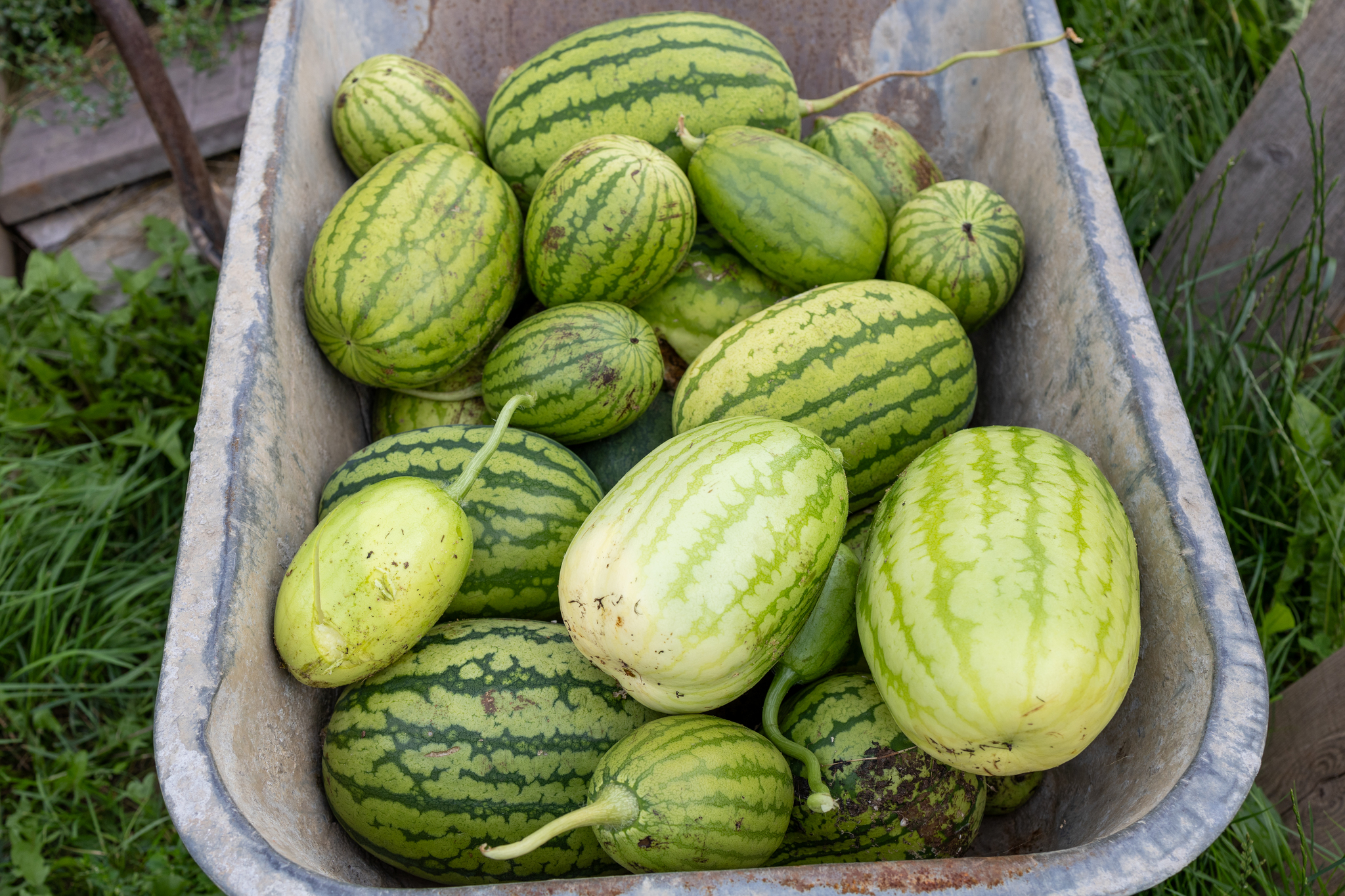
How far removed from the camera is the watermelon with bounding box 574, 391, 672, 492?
2631 mm

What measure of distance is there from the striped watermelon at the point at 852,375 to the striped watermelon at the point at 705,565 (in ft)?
1.07

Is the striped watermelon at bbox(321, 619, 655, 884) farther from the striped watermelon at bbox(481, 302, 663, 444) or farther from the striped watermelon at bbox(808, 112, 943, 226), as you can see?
the striped watermelon at bbox(808, 112, 943, 226)

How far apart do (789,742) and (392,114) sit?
2.08 meters

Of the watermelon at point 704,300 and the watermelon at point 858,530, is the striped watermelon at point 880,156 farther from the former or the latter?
the watermelon at point 858,530

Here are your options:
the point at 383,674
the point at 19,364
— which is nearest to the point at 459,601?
the point at 383,674

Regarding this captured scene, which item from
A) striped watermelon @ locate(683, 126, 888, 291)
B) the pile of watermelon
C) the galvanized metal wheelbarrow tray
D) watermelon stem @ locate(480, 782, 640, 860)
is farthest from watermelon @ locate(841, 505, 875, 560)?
watermelon stem @ locate(480, 782, 640, 860)

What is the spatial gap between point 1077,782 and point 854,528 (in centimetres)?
75

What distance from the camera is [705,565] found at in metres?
1.73

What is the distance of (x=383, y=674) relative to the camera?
2061mm

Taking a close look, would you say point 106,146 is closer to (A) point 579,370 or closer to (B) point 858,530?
(A) point 579,370

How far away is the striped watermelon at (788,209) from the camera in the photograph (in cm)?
258

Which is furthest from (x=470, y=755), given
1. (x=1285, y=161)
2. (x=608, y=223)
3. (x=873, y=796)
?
(x=1285, y=161)

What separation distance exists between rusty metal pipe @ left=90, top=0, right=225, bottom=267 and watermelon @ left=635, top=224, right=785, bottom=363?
5.66ft

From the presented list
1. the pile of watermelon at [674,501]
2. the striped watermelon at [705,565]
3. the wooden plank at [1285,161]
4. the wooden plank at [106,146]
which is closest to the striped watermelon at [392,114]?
the pile of watermelon at [674,501]
